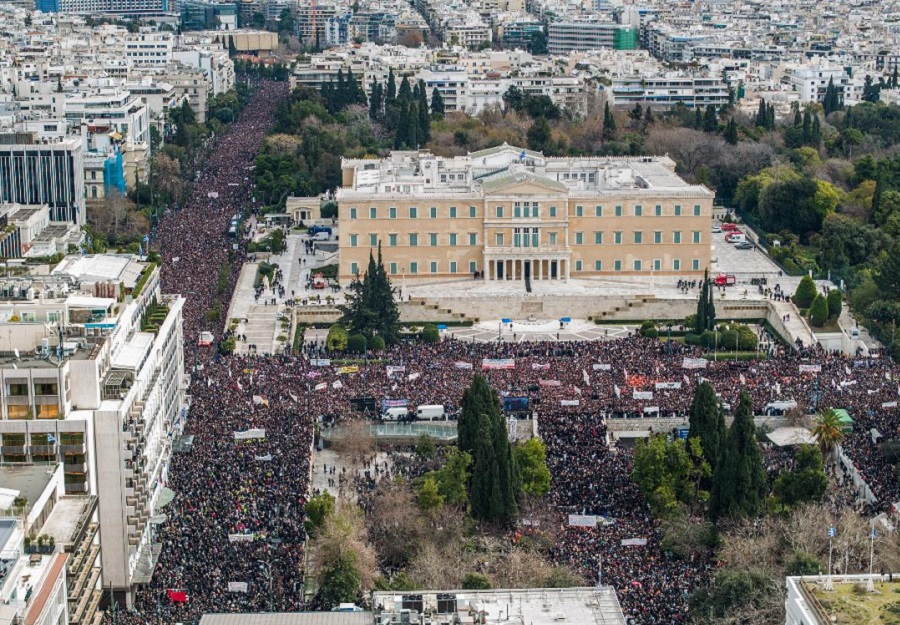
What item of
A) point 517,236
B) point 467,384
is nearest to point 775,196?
point 517,236

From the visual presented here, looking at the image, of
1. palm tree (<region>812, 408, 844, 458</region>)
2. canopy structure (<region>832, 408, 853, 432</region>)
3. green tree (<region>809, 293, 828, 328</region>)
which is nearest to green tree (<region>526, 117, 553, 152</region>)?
green tree (<region>809, 293, 828, 328</region>)

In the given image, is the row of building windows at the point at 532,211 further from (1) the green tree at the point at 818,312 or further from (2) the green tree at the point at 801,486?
(2) the green tree at the point at 801,486

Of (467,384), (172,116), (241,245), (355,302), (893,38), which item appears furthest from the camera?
(893,38)

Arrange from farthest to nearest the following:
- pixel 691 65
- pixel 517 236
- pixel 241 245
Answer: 1. pixel 691 65
2. pixel 241 245
3. pixel 517 236

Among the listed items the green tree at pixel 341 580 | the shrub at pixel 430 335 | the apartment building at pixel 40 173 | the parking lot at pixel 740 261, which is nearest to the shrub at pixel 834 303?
the parking lot at pixel 740 261

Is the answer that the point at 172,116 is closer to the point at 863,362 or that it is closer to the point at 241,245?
the point at 241,245

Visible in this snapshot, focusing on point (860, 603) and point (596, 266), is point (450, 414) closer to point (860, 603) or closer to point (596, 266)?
point (596, 266)
